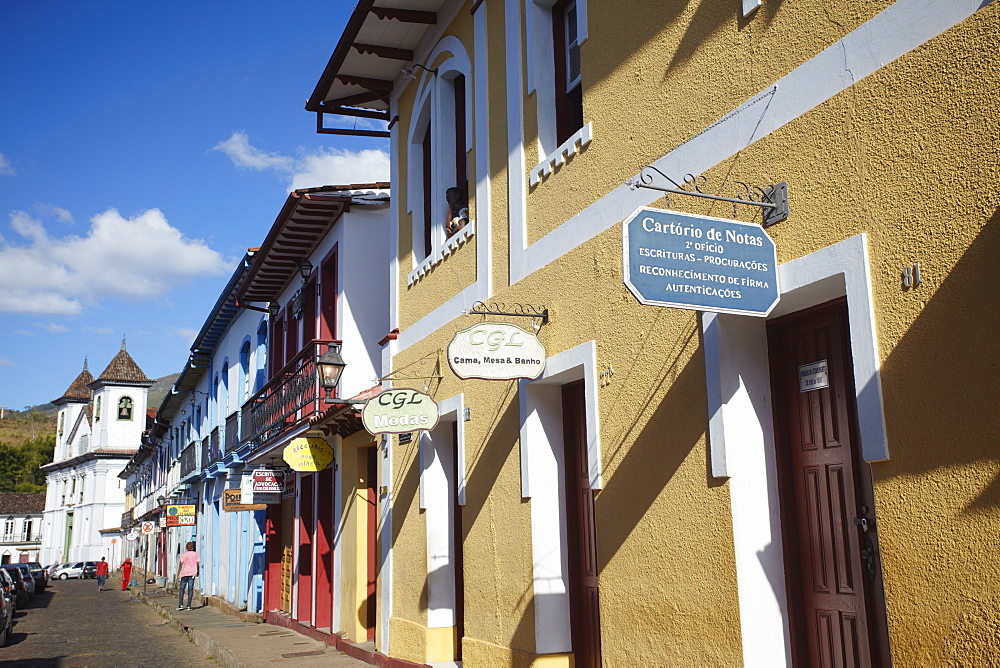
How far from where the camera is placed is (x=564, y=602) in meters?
7.69

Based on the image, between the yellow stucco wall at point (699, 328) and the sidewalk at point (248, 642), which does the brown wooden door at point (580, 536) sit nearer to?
the yellow stucco wall at point (699, 328)

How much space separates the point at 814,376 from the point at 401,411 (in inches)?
181

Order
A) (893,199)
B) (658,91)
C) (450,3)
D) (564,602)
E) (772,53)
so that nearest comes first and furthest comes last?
1. (893,199)
2. (772,53)
3. (658,91)
4. (564,602)
5. (450,3)

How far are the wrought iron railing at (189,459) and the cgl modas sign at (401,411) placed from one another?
2101 centimetres

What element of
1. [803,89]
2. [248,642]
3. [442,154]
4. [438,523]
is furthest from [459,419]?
[248,642]

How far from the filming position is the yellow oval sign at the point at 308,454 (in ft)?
48.5

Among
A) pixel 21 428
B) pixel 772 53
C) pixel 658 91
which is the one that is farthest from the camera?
pixel 21 428

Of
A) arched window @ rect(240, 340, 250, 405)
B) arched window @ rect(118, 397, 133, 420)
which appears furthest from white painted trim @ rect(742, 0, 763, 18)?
arched window @ rect(118, 397, 133, 420)

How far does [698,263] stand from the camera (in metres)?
4.68

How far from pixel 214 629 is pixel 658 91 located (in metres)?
15.3

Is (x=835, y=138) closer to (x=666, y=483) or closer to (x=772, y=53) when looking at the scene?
(x=772, y=53)

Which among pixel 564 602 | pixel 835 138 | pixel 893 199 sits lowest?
pixel 564 602

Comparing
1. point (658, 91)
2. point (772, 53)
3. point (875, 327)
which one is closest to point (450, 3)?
point (658, 91)

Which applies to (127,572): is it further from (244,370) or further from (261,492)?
(261,492)
